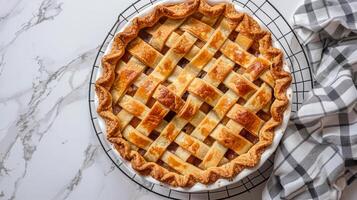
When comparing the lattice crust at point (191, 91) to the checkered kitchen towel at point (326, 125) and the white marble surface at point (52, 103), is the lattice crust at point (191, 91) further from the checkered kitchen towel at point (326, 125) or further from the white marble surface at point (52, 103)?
the white marble surface at point (52, 103)

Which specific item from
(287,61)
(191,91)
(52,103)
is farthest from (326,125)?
(52,103)

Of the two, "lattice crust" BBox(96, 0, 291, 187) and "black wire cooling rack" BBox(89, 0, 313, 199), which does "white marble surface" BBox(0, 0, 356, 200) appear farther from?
"lattice crust" BBox(96, 0, 291, 187)

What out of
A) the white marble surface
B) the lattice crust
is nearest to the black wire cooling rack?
the white marble surface

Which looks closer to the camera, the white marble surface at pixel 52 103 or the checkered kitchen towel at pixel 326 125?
the checkered kitchen towel at pixel 326 125

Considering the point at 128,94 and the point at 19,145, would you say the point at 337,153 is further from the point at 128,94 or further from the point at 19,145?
the point at 19,145

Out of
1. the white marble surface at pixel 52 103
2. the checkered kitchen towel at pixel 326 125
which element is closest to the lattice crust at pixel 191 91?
the checkered kitchen towel at pixel 326 125

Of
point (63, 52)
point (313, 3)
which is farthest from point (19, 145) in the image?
point (313, 3)
